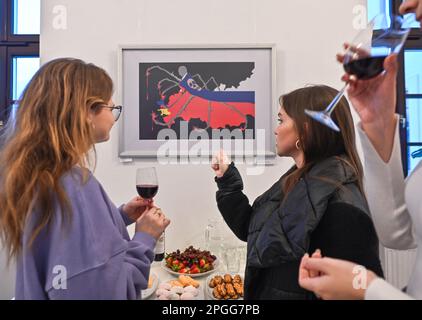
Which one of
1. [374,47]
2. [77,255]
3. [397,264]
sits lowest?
[397,264]

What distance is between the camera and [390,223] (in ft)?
2.48

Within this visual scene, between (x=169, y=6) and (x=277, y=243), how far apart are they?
162 cm

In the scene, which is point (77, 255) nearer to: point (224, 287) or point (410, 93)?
point (224, 287)

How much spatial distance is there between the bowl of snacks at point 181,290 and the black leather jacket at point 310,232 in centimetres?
37

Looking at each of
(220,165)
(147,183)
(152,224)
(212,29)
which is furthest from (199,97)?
(152,224)

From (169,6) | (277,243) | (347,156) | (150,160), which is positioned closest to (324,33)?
(169,6)

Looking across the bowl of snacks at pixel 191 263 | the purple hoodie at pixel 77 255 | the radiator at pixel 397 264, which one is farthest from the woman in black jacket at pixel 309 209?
the radiator at pixel 397 264

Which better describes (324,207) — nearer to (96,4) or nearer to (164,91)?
(164,91)

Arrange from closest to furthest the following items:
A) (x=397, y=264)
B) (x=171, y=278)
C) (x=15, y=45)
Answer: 1. (x=171, y=278)
2. (x=397, y=264)
3. (x=15, y=45)

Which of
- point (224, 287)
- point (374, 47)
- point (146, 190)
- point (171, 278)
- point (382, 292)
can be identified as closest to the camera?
point (382, 292)

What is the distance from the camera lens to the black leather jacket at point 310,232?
2.79 ft

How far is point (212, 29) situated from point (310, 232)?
147cm

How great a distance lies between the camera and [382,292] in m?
0.50

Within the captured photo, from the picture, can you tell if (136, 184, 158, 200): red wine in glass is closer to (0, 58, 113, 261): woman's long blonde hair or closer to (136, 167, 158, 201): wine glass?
(136, 167, 158, 201): wine glass
